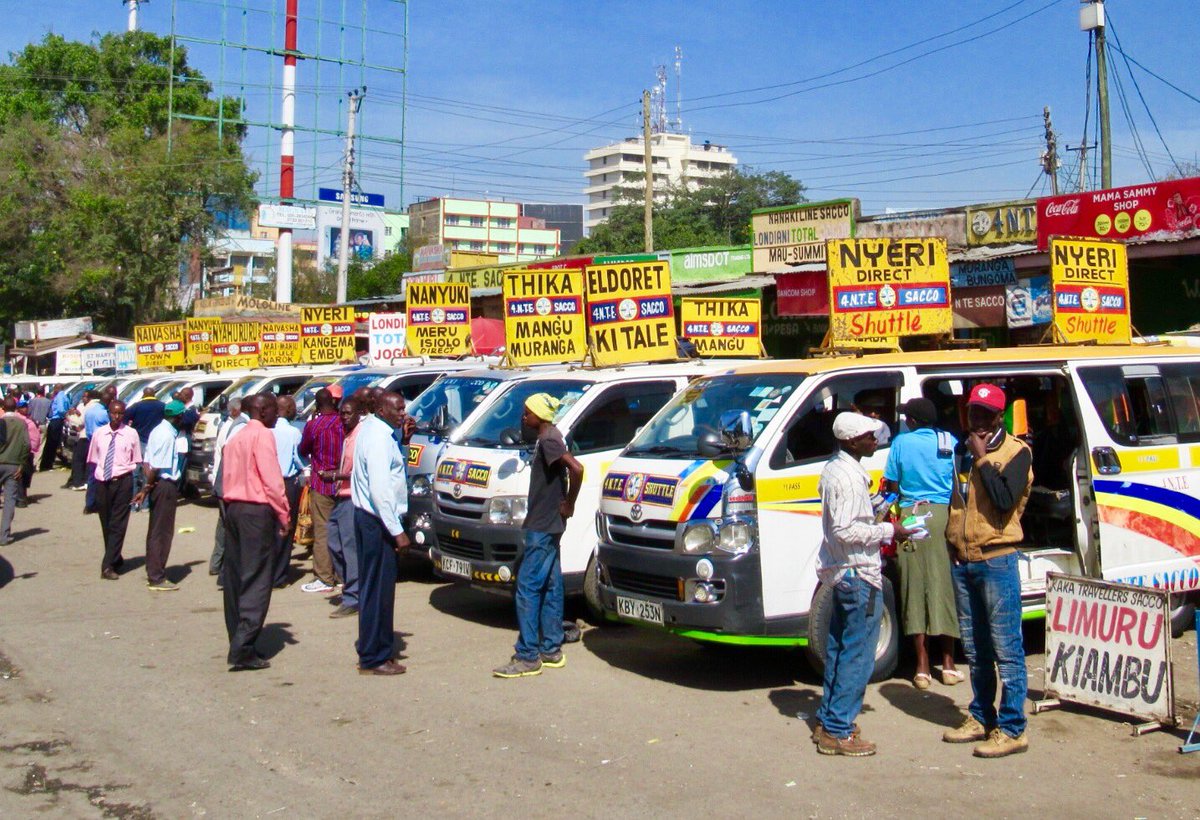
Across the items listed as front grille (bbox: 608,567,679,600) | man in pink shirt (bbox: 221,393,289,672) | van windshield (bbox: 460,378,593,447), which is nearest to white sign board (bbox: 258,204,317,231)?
van windshield (bbox: 460,378,593,447)

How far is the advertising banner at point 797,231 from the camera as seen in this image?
875 inches

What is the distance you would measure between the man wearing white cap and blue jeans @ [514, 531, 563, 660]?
219 cm

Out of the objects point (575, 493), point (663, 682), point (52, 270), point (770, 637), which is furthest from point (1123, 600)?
point (52, 270)

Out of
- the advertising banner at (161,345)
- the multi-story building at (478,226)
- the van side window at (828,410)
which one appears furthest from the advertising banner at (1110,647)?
the multi-story building at (478,226)

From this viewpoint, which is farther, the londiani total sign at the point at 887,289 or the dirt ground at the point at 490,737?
the londiani total sign at the point at 887,289

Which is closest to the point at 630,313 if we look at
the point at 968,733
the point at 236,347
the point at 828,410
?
the point at 828,410

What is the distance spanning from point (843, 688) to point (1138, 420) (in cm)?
357

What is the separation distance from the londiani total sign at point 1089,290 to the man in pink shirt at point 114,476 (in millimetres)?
8925

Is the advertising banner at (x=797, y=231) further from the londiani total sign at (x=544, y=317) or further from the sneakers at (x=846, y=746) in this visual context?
the sneakers at (x=846, y=746)

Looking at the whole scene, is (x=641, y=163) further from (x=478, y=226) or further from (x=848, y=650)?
(x=848, y=650)

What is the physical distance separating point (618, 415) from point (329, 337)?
12075 mm

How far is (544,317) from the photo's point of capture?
476 inches

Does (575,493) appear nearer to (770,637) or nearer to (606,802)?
(770,637)

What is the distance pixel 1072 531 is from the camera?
8062mm
